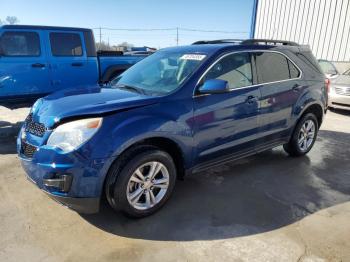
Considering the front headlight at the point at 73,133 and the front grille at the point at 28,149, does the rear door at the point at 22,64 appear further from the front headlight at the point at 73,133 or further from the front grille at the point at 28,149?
the front headlight at the point at 73,133

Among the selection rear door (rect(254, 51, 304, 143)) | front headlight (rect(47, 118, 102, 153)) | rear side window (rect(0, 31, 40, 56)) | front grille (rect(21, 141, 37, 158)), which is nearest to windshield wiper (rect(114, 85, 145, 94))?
front headlight (rect(47, 118, 102, 153))

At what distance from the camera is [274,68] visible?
4.40 meters

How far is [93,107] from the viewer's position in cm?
296

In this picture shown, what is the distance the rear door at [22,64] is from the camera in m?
6.40

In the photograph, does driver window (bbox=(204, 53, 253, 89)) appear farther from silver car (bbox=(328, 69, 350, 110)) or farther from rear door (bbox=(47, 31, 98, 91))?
silver car (bbox=(328, 69, 350, 110))

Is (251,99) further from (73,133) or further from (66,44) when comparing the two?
(66,44)

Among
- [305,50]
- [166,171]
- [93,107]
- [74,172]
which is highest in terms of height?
[305,50]

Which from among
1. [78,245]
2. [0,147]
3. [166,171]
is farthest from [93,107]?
[0,147]

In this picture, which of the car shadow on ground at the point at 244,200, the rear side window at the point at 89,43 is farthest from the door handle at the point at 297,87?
the rear side window at the point at 89,43

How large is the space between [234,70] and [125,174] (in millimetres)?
1920

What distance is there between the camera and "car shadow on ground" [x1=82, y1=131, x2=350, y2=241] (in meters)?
3.13

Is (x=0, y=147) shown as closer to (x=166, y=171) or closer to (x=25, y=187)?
(x=25, y=187)

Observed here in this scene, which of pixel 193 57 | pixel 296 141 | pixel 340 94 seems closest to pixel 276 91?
pixel 296 141

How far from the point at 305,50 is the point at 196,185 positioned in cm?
280
